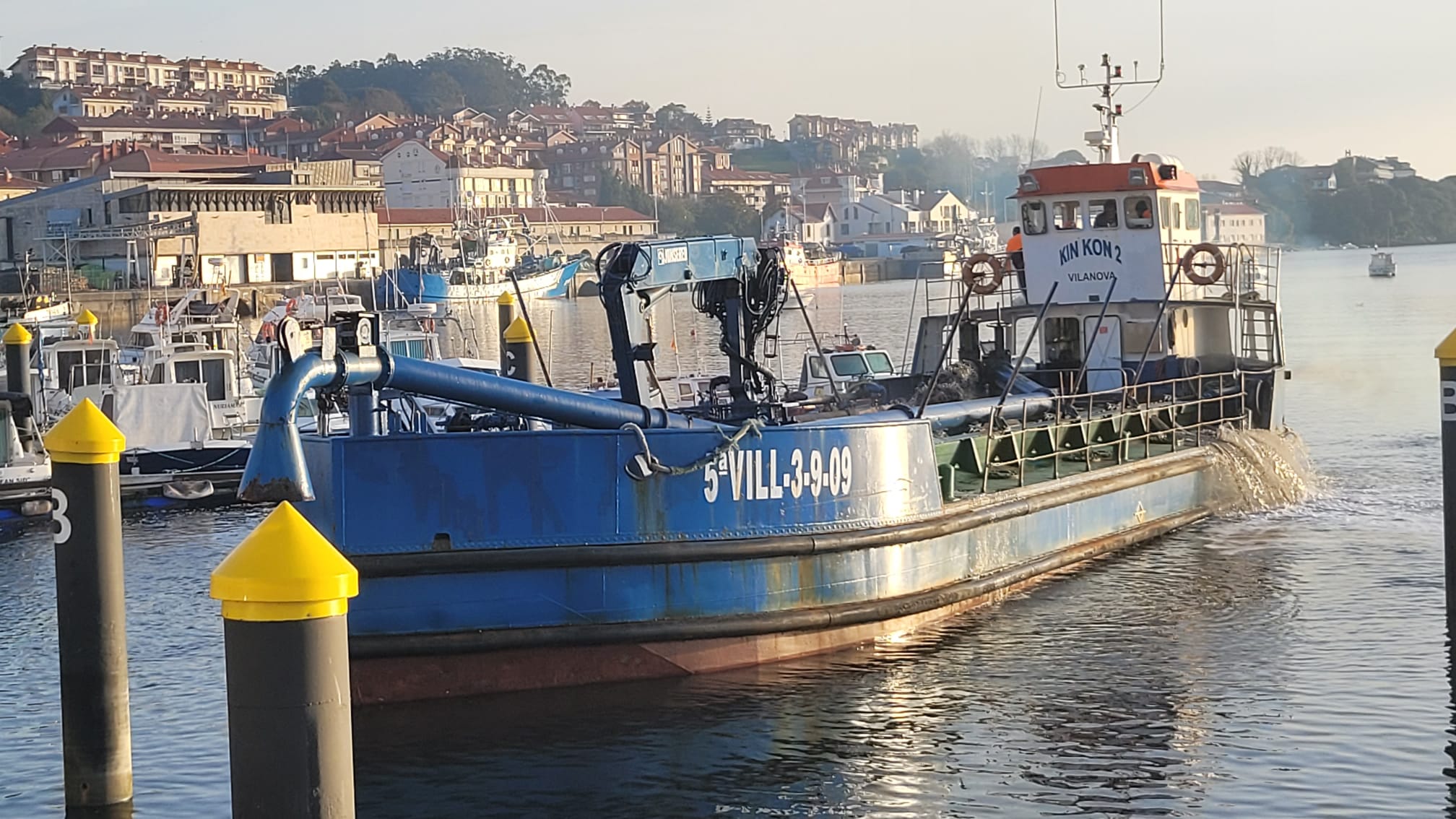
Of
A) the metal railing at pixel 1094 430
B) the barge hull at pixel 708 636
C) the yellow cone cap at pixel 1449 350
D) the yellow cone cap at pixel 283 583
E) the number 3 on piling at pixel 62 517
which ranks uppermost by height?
the yellow cone cap at pixel 1449 350

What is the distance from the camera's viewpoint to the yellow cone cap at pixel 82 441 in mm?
9945

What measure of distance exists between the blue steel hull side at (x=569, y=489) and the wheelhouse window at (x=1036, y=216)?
32.4 ft

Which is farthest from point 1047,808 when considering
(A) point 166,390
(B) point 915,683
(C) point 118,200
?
(C) point 118,200

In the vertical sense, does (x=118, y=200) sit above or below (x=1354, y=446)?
above

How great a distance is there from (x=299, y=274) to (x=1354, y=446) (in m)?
70.4

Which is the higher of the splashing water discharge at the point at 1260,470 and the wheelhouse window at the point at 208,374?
the wheelhouse window at the point at 208,374

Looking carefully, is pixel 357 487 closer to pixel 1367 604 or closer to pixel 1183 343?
pixel 1367 604

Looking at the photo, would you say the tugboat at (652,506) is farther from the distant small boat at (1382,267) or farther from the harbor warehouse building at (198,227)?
the distant small boat at (1382,267)

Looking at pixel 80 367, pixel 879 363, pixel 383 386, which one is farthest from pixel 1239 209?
pixel 383 386

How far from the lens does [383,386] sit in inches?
476

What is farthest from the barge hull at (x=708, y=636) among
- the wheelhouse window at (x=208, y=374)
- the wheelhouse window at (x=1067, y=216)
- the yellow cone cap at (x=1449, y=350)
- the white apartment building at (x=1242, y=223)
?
the white apartment building at (x=1242, y=223)

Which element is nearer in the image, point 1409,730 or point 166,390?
point 1409,730

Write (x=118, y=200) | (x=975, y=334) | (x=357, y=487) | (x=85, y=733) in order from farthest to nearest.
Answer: (x=118, y=200)
(x=975, y=334)
(x=357, y=487)
(x=85, y=733)

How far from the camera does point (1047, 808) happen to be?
11.0m
